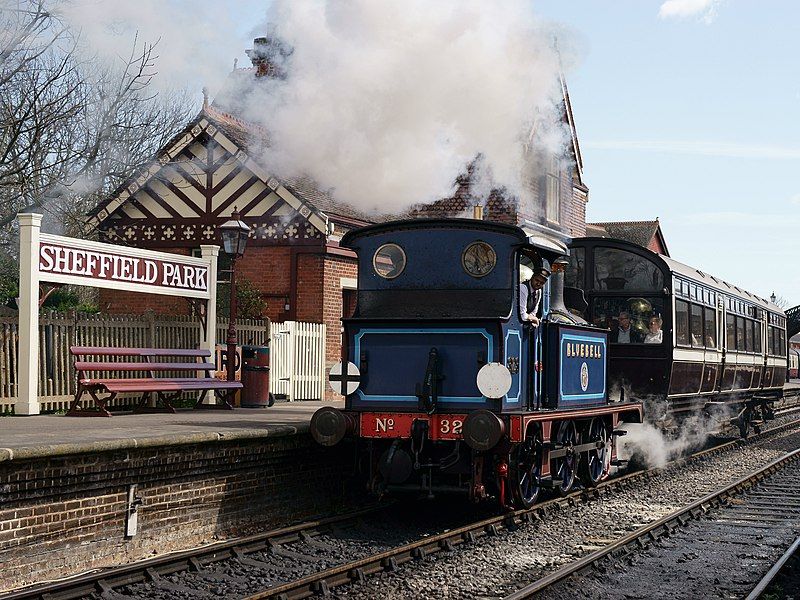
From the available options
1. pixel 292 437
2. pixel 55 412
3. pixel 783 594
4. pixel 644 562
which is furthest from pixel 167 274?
pixel 783 594

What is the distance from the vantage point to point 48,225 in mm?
31688

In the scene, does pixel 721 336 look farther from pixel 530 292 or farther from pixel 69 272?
pixel 69 272

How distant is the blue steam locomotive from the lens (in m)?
10.4

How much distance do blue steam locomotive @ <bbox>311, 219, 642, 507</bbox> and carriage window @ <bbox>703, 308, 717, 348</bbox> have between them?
7093mm

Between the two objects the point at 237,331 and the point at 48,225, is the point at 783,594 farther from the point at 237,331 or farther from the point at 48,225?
the point at 48,225

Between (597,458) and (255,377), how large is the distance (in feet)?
17.8

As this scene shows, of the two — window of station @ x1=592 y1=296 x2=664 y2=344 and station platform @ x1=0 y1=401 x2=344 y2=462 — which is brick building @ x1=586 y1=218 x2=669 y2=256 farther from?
station platform @ x1=0 y1=401 x2=344 y2=462

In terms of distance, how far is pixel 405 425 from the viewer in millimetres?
10414

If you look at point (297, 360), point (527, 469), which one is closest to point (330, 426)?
point (527, 469)

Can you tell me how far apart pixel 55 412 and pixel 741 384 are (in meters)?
13.0

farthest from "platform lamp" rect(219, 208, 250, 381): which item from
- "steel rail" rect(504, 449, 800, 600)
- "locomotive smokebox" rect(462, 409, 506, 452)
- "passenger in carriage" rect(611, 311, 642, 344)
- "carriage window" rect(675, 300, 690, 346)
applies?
"steel rail" rect(504, 449, 800, 600)

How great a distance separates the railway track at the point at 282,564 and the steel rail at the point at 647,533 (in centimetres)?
111

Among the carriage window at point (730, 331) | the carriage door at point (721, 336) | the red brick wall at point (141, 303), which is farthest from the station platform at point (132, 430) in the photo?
the carriage window at point (730, 331)

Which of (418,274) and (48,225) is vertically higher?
(48,225)
